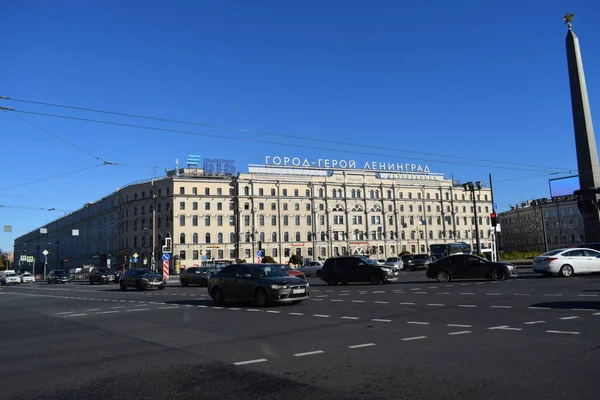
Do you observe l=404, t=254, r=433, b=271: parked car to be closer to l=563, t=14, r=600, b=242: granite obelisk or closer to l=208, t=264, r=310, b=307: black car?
l=563, t=14, r=600, b=242: granite obelisk

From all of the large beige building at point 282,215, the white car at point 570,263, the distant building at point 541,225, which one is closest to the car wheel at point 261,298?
the white car at point 570,263

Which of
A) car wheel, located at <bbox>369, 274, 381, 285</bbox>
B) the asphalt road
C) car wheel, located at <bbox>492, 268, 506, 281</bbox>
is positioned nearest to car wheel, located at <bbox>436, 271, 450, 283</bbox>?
car wheel, located at <bbox>492, 268, 506, 281</bbox>

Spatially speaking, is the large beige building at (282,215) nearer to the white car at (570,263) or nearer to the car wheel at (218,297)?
the car wheel at (218,297)

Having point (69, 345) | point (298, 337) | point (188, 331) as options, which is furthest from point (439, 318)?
point (69, 345)

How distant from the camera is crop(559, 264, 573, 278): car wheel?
80.6 feet

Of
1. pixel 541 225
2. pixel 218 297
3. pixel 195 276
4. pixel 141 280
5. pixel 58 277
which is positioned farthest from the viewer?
pixel 541 225

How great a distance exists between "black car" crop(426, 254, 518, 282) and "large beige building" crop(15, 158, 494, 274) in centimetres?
5749

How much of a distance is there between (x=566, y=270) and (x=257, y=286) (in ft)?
59.0

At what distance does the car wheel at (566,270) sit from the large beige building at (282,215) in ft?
202

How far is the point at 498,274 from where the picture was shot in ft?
79.5

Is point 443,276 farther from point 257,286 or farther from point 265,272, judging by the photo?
point 257,286

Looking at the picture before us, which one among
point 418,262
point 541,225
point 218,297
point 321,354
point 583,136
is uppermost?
point 583,136

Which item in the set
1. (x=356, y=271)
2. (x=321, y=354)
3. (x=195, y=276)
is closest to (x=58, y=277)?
(x=195, y=276)

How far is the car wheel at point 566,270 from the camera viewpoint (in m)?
24.6
